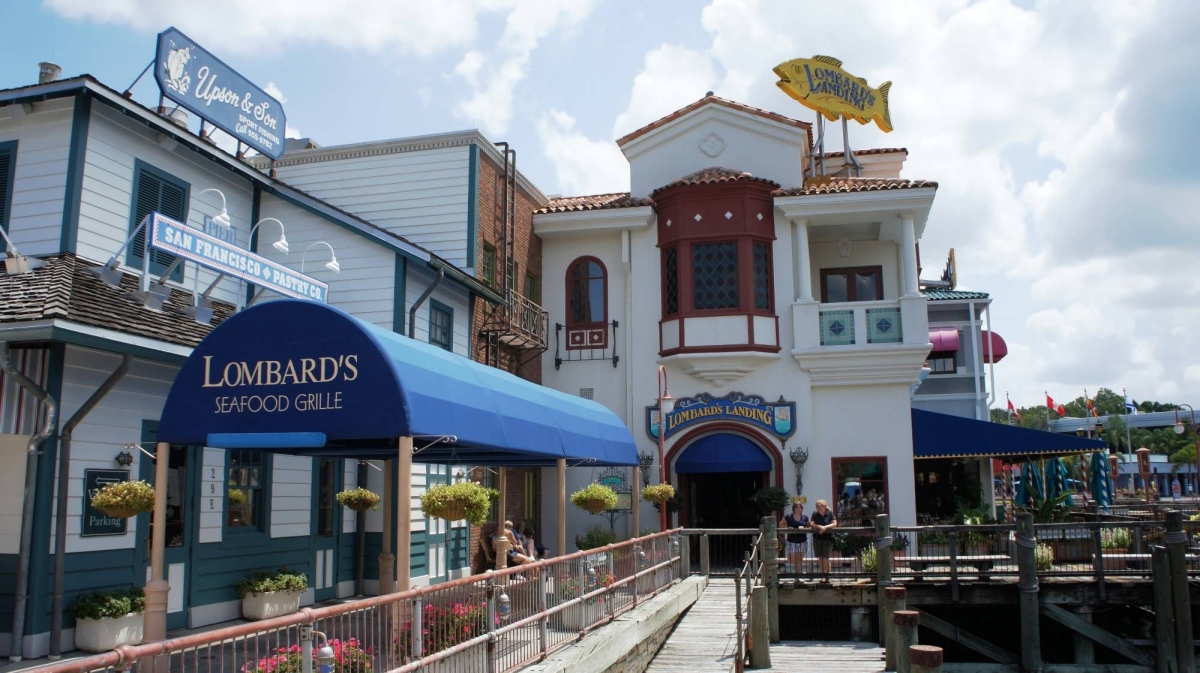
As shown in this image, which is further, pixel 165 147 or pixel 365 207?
pixel 365 207

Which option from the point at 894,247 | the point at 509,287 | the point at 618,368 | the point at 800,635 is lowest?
the point at 800,635

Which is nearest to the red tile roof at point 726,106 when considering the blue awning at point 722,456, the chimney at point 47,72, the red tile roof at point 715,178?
the red tile roof at point 715,178

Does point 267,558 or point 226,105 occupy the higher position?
point 226,105

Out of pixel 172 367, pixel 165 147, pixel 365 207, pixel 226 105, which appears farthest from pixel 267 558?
pixel 365 207

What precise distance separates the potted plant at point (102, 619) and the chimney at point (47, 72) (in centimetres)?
754

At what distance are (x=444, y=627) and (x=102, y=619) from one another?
5223mm

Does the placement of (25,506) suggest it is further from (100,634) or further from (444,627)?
(444,627)

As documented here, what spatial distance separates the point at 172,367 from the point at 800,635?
12.0 m

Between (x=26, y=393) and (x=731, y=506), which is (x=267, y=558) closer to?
(x=26, y=393)

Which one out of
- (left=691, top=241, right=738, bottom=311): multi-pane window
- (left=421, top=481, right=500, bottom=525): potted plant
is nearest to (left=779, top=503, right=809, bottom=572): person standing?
(left=691, top=241, right=738, bottom=311): multi-pane window

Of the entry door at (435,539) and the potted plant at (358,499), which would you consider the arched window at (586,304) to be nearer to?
the entry door at (435,539)

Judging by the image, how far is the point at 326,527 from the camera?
15.9 meters

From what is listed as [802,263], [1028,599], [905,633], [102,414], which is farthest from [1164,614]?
[102,414]

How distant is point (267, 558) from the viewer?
1416 centimetres
